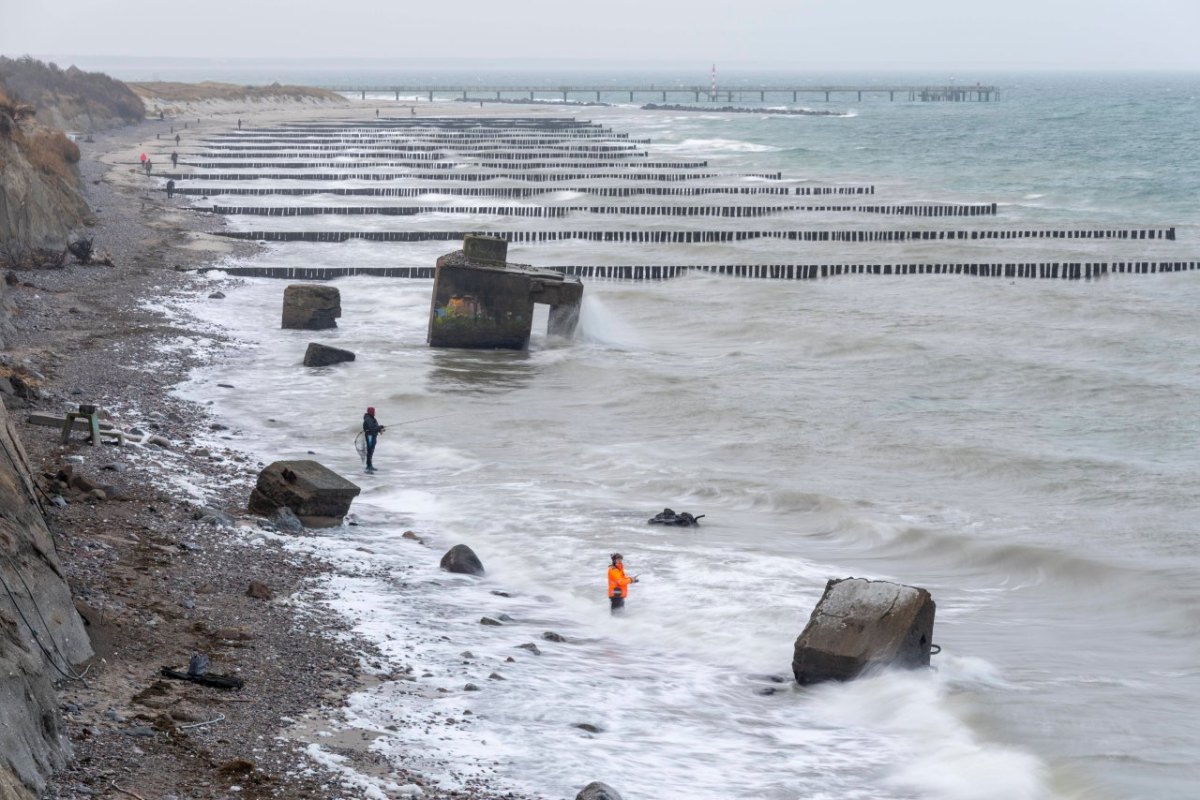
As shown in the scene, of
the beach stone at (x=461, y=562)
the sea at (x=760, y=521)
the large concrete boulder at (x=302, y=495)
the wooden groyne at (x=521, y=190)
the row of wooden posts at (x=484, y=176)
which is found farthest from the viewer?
the row of wooden posts at (x=484, y=176)

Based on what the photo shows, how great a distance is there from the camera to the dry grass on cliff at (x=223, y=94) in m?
151

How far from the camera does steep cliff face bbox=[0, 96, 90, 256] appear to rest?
32.5 meters

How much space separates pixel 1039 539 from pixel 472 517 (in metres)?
7.32

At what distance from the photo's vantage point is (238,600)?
1330cm

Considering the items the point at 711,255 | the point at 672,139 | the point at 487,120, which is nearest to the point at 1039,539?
the point at 711,255

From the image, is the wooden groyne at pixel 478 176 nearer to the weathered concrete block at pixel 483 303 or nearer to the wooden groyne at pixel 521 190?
the wooden groyne at pixel 521 190

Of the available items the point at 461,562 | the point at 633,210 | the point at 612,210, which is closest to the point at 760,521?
the point at 461,562

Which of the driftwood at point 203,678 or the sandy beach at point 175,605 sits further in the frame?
the driftwood at point 203,678

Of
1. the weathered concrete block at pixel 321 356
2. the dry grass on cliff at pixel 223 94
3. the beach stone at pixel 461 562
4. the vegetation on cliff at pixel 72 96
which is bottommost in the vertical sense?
the beach stone at pixel 461 562

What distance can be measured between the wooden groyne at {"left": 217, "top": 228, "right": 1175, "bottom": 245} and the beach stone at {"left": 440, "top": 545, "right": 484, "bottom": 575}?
117ft

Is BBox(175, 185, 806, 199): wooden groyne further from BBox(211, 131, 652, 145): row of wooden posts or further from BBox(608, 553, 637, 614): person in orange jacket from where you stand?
BBox(608, 553, 637, 614): person in orange jacket

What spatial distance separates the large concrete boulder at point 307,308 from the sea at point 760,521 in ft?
1.63

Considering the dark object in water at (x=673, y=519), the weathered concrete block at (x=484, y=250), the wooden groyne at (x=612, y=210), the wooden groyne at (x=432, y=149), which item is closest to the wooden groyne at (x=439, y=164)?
the wooden groyne at (x=612, y=210)

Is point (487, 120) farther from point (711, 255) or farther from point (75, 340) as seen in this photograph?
point (75, 340)
